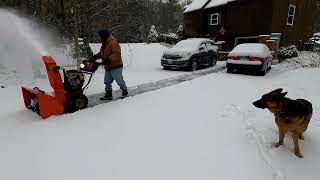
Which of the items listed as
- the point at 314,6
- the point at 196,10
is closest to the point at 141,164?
the point at 196,10

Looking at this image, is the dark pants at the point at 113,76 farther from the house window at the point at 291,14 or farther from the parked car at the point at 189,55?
the house window at the point at 291,14


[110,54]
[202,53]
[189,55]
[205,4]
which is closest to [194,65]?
[189,55]

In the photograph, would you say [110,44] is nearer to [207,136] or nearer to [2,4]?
[207,136]

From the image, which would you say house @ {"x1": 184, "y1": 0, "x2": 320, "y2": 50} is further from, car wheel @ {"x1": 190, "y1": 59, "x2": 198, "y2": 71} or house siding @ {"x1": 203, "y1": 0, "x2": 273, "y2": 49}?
car wheel @ {"x1": 190, "y1": 59, "x2": 198, "y2": 71}

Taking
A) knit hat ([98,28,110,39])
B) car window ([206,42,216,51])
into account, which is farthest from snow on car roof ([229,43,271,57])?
knit hat ([98,28,110,39])

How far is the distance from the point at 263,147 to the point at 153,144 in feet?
5.61

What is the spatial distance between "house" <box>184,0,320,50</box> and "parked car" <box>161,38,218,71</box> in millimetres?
7591

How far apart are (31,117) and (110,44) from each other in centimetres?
238

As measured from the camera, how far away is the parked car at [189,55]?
12703 millimetres

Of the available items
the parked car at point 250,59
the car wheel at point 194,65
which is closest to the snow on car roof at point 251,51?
the parked car at point 250,59

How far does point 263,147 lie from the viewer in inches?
162

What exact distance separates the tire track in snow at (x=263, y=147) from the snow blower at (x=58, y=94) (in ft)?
11.5

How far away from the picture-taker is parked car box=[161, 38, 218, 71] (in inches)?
500

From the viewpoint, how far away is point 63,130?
15.2 ft
